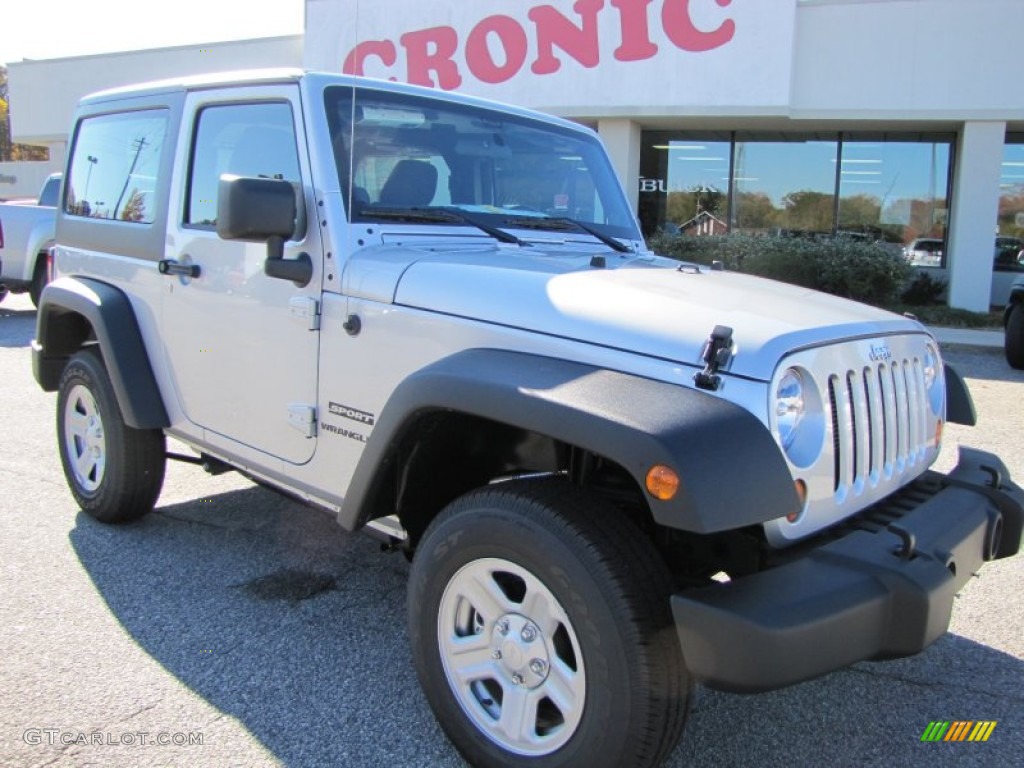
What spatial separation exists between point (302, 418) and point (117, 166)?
81.6 inches

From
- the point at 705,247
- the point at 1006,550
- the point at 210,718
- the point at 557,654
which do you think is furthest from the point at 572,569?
the point at 705,247

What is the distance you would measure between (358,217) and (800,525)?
1769mm

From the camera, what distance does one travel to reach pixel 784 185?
1636cm

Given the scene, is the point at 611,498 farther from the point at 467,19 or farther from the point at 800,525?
the point at 467,19

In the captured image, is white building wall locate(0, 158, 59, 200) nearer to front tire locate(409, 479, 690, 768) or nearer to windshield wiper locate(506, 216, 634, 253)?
windshield wiper locate(506, 216, 634, 253)

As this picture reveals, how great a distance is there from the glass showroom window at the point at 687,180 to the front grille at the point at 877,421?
14123mm

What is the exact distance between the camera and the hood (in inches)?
90.1

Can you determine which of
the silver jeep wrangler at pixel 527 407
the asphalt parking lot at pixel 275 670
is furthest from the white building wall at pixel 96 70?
the asphalt parking lot at pixel 275 670

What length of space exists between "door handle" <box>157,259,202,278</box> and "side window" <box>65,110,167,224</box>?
0.34 m

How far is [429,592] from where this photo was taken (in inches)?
99.8

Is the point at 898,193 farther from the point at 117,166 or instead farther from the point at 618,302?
the point at 618,302

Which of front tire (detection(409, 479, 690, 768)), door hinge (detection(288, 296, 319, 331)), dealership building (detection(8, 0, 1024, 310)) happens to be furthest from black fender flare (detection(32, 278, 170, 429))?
dealership building (detection(8, 0, 1024, 310))

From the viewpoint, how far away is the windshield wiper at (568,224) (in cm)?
361

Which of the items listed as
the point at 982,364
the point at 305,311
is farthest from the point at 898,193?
the point at 305,311
